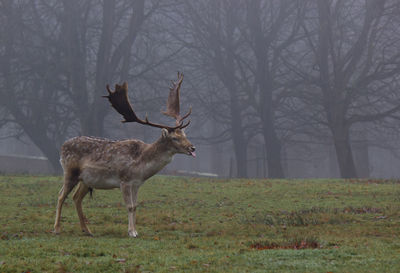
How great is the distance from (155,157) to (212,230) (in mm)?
1991

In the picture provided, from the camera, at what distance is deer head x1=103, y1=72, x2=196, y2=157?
11.0 meters

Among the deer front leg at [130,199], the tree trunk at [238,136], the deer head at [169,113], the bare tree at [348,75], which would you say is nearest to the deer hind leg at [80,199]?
the deer front leg at [130,199]

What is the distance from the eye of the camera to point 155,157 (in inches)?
433

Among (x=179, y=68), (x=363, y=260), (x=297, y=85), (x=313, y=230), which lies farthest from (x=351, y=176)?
(x=363, y=260)

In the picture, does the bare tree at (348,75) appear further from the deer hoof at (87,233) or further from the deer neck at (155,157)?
the deer hoof at (87,233)

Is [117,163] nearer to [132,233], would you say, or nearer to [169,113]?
[132,233]

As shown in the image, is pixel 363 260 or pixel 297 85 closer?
pixel 363 260

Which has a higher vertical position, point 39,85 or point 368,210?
point 39,85

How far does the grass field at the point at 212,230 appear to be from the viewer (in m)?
7.97

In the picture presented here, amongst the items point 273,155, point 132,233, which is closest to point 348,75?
point 273,155

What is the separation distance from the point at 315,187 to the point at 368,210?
5893 mm

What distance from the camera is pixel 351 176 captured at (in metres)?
30.8

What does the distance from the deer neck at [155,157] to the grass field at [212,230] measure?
1250mm

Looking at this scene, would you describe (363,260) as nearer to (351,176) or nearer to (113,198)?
(113,198)
